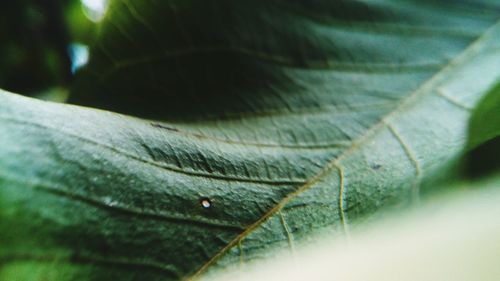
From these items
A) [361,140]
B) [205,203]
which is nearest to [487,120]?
[361,140]

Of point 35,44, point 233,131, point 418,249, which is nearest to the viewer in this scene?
point 418,249

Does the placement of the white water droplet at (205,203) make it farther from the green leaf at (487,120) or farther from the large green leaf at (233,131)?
the green leaf at (487,120)

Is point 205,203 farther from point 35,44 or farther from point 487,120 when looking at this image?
point 35,44

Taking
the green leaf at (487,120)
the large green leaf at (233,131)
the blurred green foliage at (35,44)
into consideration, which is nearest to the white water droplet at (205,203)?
the large green leaf at (233,131)

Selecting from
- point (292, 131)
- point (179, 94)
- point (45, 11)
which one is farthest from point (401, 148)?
point (45, 11)

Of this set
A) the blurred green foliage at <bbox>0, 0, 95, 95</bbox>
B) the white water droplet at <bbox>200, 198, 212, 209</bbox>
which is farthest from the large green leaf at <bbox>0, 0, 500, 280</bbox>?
the blurred green foliage at <bbox>0, 0, 95, 95</bbox>

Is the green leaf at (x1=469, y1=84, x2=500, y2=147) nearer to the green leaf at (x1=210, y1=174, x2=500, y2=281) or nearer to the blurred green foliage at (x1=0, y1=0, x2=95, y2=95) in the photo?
the green leaf at (x1=210, y1=174, x2=500, y2=281)

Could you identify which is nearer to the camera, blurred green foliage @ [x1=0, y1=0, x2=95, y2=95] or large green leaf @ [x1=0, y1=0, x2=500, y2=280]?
large green leaf @ [x1=0, y1=0, x2=500, y2=280]
